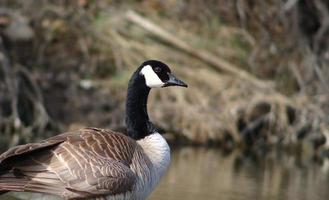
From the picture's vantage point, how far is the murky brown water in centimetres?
1009

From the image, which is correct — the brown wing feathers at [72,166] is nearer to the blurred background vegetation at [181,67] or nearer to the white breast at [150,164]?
the white breast at [150,164]

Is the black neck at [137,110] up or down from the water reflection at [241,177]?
up

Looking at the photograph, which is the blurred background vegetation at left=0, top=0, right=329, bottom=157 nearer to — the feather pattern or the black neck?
the black neck

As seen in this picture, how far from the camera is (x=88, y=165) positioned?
7.36 metres

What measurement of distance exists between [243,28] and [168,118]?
3.49 metres

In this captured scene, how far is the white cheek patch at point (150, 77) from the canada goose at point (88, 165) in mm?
494

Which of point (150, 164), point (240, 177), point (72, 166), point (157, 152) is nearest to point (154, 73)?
point (157, 152)

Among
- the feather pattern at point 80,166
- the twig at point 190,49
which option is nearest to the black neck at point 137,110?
the feather pattern at point 80,166

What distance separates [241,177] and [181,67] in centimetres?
424

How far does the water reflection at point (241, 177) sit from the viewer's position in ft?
33.2

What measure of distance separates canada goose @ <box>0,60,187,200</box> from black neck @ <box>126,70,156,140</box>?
0.28ft

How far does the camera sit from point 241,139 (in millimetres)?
14586

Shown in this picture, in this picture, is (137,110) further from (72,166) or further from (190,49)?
(190,49)

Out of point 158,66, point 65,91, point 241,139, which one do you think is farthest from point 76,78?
point 158,66
